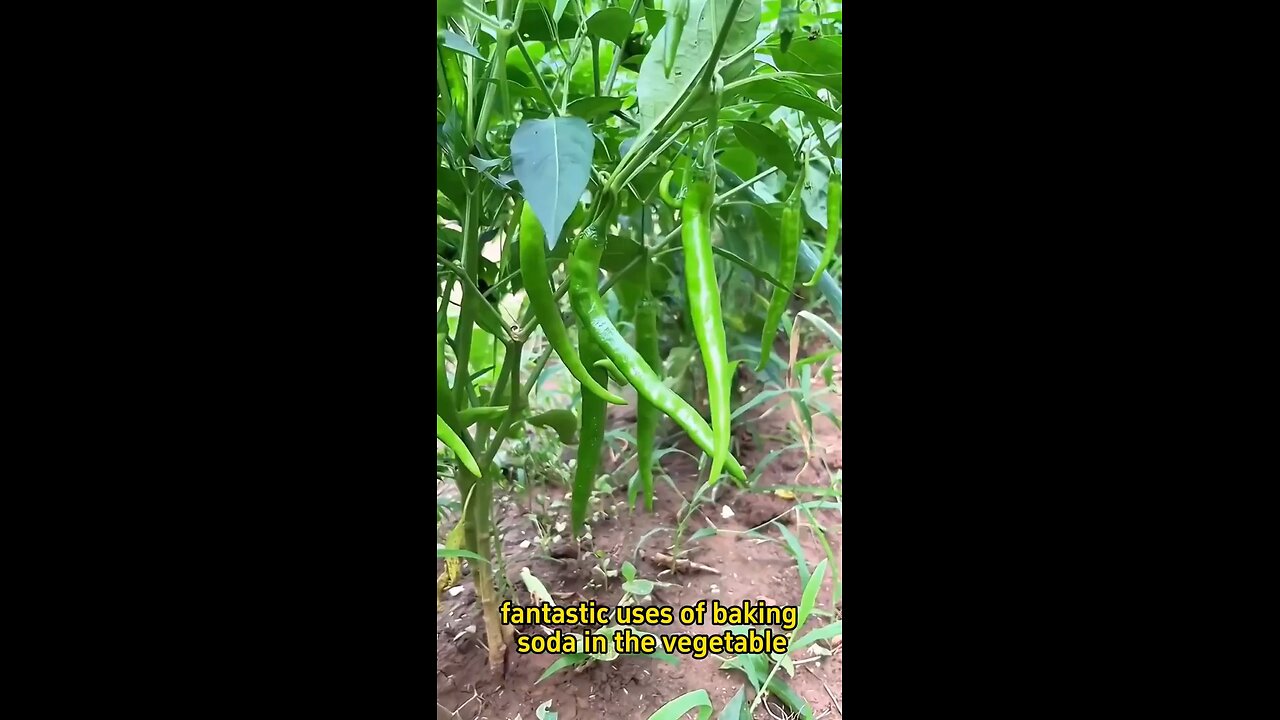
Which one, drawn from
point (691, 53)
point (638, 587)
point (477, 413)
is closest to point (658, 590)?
point (638, 587)

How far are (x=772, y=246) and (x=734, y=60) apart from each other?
0.35 m

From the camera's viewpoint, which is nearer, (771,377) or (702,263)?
(702,263)

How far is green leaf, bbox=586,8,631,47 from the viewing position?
524 millimetres

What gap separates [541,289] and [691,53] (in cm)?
19

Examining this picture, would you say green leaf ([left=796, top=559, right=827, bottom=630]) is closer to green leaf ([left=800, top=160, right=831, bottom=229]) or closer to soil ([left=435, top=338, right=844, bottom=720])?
soil ([left=435, top=338, right=844, bottom=720])

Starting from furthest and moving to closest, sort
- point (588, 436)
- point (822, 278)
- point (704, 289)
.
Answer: point (822, 278) < point (588, 436) < point (704, 289)

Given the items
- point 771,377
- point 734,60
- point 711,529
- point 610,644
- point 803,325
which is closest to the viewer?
point 734,60

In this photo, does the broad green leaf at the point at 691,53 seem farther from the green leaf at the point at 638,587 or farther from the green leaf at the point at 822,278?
the green leaf at the point at 638,587

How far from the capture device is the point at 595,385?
56cm

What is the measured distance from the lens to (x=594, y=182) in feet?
1.87

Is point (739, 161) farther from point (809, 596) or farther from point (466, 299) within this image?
point (809, 596)

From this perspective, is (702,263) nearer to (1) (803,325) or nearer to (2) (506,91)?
(2) (506,91)

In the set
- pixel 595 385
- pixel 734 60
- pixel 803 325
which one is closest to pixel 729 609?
pixel 595 385

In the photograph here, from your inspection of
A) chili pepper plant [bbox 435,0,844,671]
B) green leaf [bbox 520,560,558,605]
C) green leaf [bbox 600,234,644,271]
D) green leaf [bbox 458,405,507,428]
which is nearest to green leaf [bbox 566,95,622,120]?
chili pepper plant [bbox 435,0,844,671]
